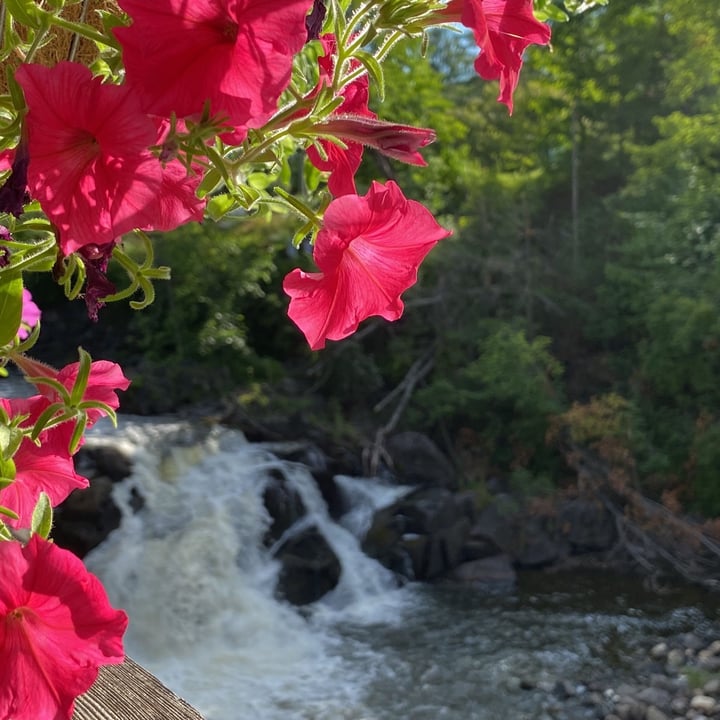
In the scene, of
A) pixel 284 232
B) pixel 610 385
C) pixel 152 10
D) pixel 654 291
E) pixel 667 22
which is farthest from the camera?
pixel 667 22

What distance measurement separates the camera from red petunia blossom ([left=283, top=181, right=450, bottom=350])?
0.45 meters

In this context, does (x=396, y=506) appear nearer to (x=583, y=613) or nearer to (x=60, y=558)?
(x=583, y=613)

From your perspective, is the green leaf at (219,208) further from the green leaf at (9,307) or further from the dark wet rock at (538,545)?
the dark wet rock at (538,545)

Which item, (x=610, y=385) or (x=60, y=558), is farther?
(x=610, y=385)

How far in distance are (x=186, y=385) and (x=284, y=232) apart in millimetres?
1677

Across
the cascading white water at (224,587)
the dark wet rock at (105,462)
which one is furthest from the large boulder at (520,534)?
the dark wet rock at (105,462)

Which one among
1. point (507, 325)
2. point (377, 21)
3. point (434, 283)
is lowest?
point (377, 21)

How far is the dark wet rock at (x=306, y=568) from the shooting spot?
569 cm

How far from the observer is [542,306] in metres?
7.94

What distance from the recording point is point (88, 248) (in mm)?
461

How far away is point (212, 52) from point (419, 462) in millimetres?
6812

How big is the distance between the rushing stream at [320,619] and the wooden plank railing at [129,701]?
11.5 ft

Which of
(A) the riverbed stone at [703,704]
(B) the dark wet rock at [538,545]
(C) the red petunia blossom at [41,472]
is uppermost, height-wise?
(B) the dark wet rock at [538,545]

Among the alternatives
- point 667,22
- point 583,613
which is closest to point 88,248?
point 583,613
